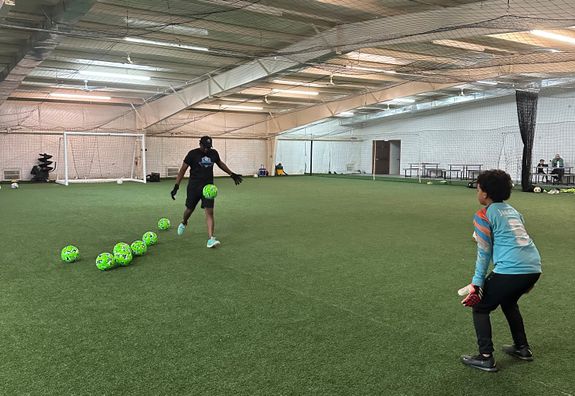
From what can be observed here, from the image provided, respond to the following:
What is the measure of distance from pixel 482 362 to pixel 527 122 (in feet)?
57.3

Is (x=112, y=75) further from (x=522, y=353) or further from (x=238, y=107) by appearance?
(x=522, y=353)

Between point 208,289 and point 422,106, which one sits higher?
point 422,106

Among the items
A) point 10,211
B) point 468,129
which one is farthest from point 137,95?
point 468,129

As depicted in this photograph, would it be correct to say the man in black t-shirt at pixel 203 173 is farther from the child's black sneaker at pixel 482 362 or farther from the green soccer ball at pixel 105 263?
the child's black sneaker at pixel 482 362

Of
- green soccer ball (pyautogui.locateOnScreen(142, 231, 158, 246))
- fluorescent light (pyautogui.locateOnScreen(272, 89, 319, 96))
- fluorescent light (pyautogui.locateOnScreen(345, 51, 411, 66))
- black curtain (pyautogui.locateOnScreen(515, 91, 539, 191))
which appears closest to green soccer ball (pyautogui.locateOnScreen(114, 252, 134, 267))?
green soccer ball (pyautogui.locateOnScreen(142, 231, 158, 246))

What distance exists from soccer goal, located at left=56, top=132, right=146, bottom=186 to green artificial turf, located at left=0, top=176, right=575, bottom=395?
15.9 m

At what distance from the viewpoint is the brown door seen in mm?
32406

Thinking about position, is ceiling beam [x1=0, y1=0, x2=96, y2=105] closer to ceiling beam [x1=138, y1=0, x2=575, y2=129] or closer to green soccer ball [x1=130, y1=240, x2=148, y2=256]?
green soccer ball [x1=130, y1=240, x2=148, y2=256]

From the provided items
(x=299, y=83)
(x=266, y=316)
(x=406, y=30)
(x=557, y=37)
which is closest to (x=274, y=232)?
(x=266, y=316)

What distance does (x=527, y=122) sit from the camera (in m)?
18.0

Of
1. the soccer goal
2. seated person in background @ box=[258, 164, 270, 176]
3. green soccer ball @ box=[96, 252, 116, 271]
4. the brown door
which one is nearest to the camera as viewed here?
green soccer ball @ box=[96, 252, 116, 271]

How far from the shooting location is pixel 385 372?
3.07 m

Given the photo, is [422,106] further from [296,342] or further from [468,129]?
[296,342]

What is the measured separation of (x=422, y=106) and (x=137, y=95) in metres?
15.5
